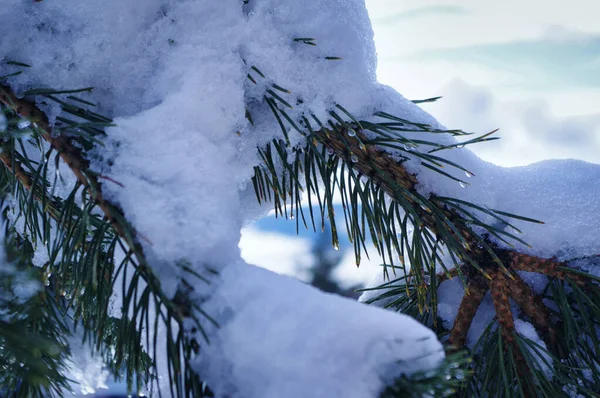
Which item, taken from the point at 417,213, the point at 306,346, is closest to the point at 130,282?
the point at 306,346

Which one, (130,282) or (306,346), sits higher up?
(130,282)

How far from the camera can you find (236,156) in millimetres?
705

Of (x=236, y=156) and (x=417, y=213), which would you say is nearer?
(x=236, y=156)

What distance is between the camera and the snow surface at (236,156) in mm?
404

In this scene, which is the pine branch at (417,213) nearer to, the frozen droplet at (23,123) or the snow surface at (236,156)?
the snow surface at (236,156)

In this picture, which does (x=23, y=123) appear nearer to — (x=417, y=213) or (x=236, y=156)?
(x=236, y=156)

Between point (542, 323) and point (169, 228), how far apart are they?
2.43 ft

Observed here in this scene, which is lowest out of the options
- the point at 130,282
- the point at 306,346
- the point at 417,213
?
the point at 306,346

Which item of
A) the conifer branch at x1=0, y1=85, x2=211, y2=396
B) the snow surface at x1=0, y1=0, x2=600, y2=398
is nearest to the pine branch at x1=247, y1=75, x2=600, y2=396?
the snow surface at x1=0, y1=0, x2=600, y2=398

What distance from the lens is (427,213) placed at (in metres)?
0.82

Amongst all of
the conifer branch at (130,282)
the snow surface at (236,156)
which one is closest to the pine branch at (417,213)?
the snow surface at (236,156)

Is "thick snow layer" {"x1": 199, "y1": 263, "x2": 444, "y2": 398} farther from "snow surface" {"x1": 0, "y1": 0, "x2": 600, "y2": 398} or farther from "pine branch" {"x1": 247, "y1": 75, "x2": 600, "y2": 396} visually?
"pine branch" {"x1": 247, "y1": 75, "x2": 600, "y2": 396}

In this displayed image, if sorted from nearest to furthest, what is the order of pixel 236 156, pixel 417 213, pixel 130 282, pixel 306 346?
pixel 306 346
pixel 130 282
pixel 236 156
pixel 417 213

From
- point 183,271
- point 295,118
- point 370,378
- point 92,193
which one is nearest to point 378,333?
point 370,378
